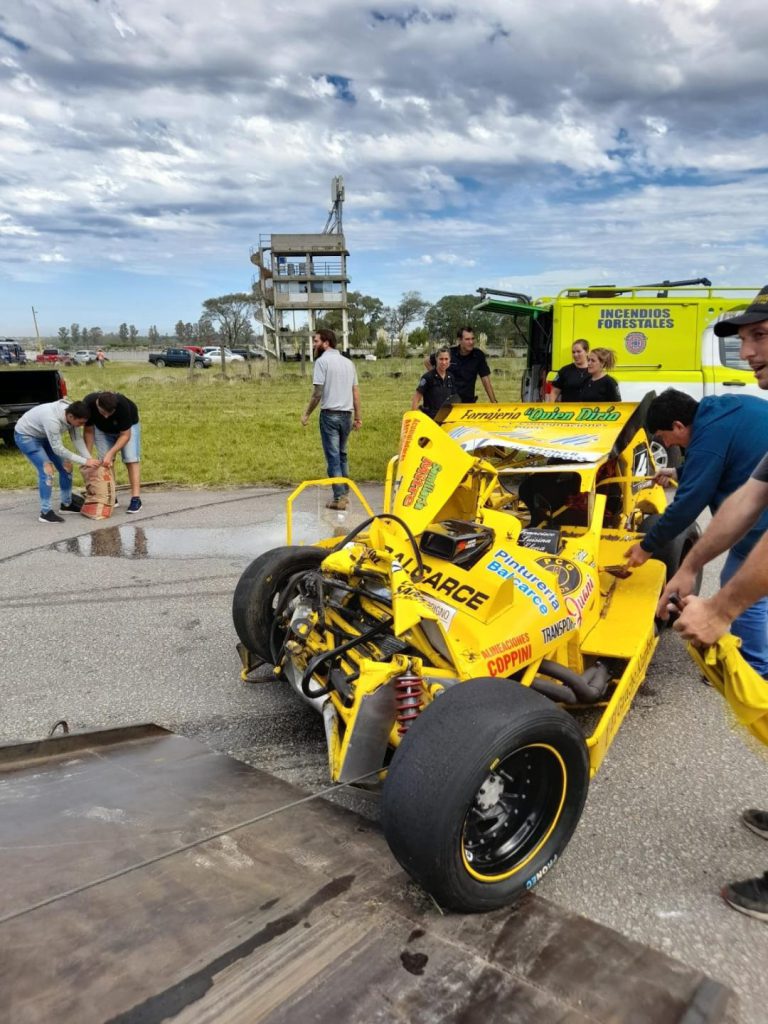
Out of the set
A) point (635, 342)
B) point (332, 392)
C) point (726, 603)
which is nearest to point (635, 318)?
point (635, 342)

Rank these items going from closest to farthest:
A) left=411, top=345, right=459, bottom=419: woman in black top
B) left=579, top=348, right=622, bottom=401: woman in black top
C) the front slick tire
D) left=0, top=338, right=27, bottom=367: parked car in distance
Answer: the front slick tire → left=579, top=348, right=622, bottom=401: woman in black top → left=411, top=345, right=459, bottom=419: woman in black top → left=0, top=338, right=27, bottom=367: parked car in distance

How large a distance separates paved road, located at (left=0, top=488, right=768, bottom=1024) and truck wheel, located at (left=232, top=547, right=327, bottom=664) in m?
0.40

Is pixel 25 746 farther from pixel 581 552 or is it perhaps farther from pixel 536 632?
pixel 581 552

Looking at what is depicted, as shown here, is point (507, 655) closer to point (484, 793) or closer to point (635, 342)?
point (484, 793)

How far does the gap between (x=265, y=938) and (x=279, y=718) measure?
180 centimetres

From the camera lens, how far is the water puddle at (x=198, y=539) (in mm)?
7172

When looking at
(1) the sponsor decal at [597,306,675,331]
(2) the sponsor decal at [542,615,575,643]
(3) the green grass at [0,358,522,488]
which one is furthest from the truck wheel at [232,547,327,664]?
(1) the sponsor decal at [597,306,675,331]

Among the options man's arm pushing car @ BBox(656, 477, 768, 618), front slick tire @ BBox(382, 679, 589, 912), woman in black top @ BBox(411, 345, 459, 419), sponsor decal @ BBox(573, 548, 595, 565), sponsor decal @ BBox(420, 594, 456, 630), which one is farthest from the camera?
Result: woman in black top @ BBox(411, 345, 459, 419)

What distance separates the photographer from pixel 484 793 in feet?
8.66

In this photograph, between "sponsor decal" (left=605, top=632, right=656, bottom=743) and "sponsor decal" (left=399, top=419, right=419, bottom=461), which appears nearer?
"sponsor decal" (left=605, top=632, right=656, bottom=743)

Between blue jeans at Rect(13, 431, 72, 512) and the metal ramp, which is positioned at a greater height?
blue jeans at Rect(13, 431, 72, 512)

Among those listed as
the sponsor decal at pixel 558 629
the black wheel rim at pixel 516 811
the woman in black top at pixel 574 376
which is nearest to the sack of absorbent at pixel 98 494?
the woman in black top at pixel 574 376

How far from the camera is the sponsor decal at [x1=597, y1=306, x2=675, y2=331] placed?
952 centimetres

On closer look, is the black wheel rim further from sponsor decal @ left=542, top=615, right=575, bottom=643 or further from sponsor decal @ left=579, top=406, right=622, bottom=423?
sponsor decal @ left=579, top=406, right=622, bottom=423
